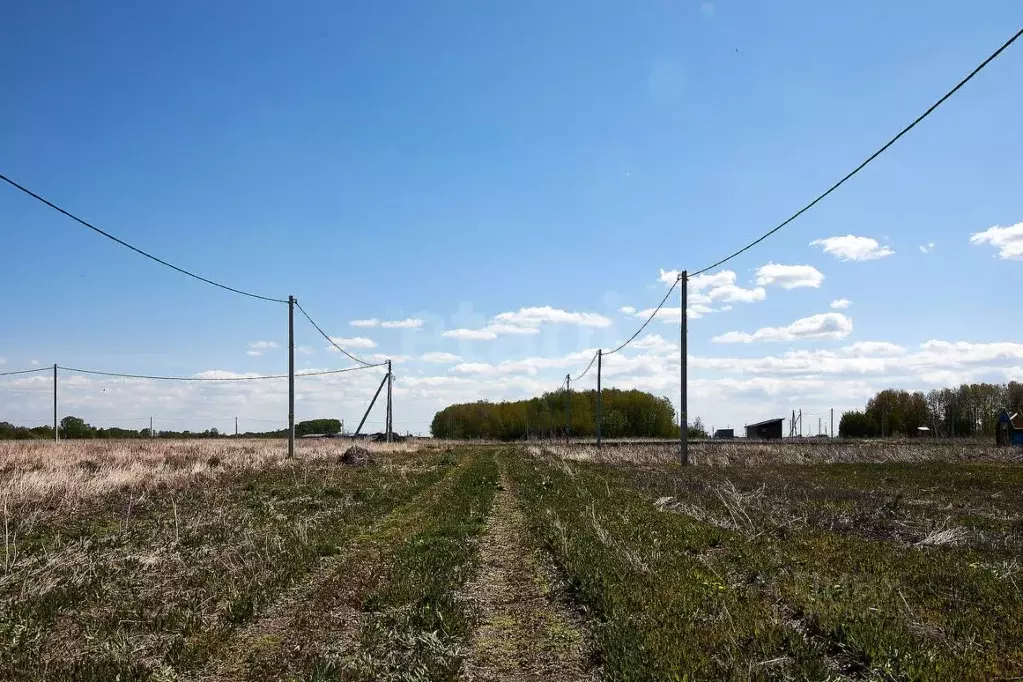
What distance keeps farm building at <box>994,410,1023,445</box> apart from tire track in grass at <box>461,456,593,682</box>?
223ft

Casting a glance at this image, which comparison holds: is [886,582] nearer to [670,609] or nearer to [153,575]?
[670,609]

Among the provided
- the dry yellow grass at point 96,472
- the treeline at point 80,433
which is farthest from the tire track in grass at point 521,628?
the treeline at point 80,433

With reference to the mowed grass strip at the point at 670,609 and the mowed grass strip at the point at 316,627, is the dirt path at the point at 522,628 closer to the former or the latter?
the mowed grass strip at the point at 670,609

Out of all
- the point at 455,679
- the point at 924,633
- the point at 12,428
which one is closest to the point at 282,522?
the point at 455,679

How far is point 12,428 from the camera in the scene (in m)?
75.1

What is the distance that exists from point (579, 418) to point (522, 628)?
126316 millimetres

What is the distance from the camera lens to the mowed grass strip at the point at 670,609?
5.61m

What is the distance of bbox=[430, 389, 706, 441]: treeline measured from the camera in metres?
132

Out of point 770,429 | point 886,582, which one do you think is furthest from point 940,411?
point 886,582

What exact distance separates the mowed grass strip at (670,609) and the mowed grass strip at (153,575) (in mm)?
3655

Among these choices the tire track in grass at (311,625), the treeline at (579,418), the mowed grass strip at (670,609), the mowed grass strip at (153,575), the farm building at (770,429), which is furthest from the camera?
the treeline at (579,418)

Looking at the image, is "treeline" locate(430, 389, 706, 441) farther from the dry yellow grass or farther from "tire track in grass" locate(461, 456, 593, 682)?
"tire track in grass" locate(461, 456, 593, 682)

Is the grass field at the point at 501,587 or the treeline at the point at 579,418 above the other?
the grass field at the point at 501,587

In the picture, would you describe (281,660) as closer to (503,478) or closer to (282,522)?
(282,522)
